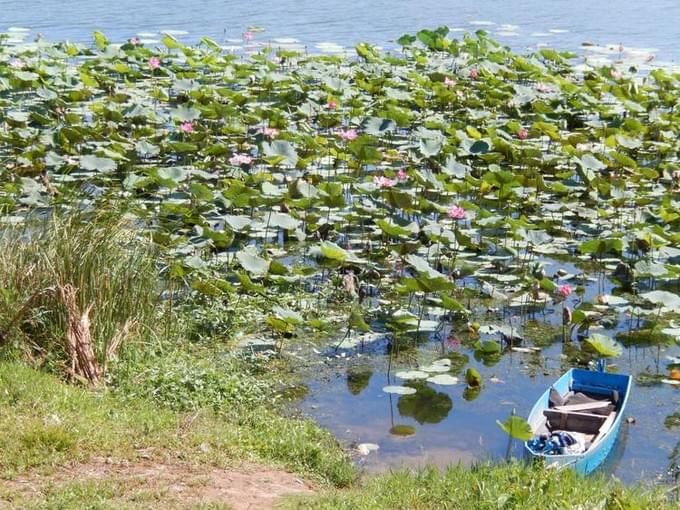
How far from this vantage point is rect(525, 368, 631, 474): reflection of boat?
5375 mm

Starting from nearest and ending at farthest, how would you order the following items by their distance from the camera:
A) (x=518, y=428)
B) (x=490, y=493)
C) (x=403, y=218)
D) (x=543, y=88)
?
(x=490, y=493) → (x=518, y=428) → (x=403, y=218) → (x=543, y=88)

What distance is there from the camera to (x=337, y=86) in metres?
12.2

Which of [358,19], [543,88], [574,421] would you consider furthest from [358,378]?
[358,19]

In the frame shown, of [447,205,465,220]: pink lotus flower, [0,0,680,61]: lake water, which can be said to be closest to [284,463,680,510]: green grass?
[447,205,465,220]: pink lotus flower

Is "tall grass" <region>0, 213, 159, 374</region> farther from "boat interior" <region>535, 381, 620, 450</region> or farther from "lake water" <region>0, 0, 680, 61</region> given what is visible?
"lake water" <region>0, 0, 680, 61</region>

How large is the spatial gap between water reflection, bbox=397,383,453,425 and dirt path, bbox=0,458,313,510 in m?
1.41

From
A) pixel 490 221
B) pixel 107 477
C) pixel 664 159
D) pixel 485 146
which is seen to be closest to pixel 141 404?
pixel 107 477

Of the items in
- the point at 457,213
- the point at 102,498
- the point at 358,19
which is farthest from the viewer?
the point at 358,19

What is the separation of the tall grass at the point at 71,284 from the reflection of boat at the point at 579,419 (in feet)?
7.64

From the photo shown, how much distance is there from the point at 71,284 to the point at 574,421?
9.12ft

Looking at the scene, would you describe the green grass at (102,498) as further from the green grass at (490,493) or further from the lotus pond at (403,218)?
the lotus pond at (403,218)

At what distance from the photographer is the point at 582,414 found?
5809 mm

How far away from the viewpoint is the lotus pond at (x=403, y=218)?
21.4ft

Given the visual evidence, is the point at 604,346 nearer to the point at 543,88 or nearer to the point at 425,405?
the point at 425,405
